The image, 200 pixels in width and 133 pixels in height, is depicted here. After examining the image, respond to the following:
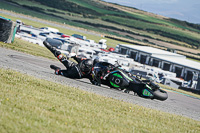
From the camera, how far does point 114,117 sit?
9727 mm

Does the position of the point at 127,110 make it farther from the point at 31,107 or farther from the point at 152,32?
the point at 152,32

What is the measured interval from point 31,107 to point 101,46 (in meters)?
58.6

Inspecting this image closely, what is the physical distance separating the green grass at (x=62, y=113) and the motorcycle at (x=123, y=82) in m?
4.04

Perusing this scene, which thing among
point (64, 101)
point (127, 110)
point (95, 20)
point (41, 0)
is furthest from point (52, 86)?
point (41, 0)

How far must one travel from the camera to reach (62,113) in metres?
8.66

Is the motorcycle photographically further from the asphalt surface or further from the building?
the building

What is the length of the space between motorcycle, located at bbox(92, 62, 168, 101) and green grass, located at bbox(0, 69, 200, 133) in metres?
4.04

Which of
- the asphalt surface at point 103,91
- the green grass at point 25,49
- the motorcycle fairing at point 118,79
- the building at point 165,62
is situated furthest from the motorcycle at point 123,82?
the building at point 165,62

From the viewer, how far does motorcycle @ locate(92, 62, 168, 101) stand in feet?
53.7

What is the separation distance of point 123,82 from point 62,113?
8.14 metres

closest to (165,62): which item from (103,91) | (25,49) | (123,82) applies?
(25,49)

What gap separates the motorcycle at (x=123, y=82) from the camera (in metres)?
16.4

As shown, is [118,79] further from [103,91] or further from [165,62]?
[165,62]

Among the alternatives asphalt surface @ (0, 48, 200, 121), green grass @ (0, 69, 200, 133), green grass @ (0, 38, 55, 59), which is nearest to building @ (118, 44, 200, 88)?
green grass @ (0, 38, 55, 59)
